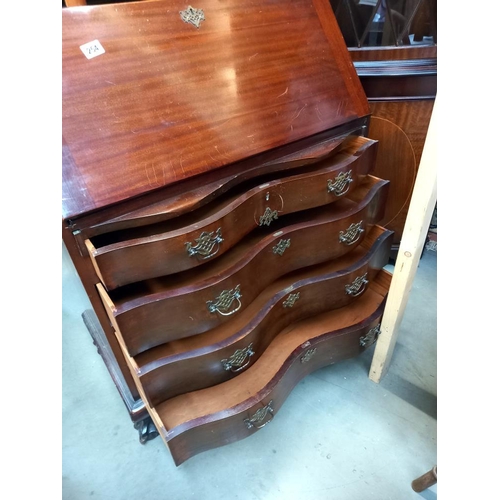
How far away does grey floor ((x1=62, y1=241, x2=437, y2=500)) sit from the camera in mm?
993

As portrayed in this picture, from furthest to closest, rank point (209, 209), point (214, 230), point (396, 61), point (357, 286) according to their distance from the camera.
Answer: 1. point (396, 61)
2. point (357, 286)
3. point (209, 209)
4. point (214, 230)

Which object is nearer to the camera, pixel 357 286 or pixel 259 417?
pixel 259 417

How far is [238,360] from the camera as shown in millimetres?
859

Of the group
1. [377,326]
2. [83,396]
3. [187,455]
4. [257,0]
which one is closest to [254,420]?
[187,455]

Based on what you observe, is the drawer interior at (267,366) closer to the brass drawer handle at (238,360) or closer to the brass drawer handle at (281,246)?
the brass drawer handle at (238,360)

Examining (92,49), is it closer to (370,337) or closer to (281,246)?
(281,246)

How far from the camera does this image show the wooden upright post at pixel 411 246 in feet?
2.35

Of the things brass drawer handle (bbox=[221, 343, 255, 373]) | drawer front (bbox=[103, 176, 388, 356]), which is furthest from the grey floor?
drawer front (bbox=[103, 176, 388, 356])

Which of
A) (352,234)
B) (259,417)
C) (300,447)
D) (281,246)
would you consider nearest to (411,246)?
(352,234)

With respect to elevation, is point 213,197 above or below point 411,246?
above

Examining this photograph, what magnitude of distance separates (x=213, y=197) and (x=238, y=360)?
39cm

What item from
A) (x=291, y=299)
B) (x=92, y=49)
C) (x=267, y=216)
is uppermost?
(x=92, y=49)

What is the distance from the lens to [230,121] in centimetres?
82
